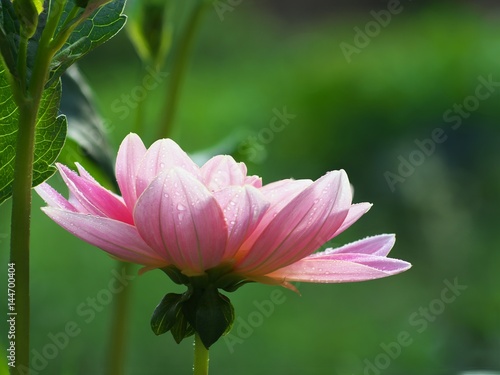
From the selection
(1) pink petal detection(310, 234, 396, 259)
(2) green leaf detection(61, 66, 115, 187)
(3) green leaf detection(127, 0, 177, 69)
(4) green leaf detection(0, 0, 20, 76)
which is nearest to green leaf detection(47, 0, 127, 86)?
(4) green leaf detection(0, 0, 20, 76)

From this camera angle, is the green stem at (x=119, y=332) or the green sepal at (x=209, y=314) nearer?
the green sepal at (x=209, y=314)

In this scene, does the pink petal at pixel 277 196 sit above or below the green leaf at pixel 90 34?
below

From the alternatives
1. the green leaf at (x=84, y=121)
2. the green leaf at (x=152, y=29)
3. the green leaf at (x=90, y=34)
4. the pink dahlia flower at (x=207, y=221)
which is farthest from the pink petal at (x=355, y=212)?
the green leaf at (x=152, y=29)

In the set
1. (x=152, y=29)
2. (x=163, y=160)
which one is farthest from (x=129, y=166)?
(x=152, y=29)

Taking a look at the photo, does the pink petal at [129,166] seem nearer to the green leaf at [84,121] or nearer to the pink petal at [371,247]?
the pink petal at [371,247]

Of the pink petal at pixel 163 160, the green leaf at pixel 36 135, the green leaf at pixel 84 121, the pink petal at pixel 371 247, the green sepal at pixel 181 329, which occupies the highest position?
the green leaf at pixel 84 121

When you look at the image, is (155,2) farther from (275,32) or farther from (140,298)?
(275,32)
